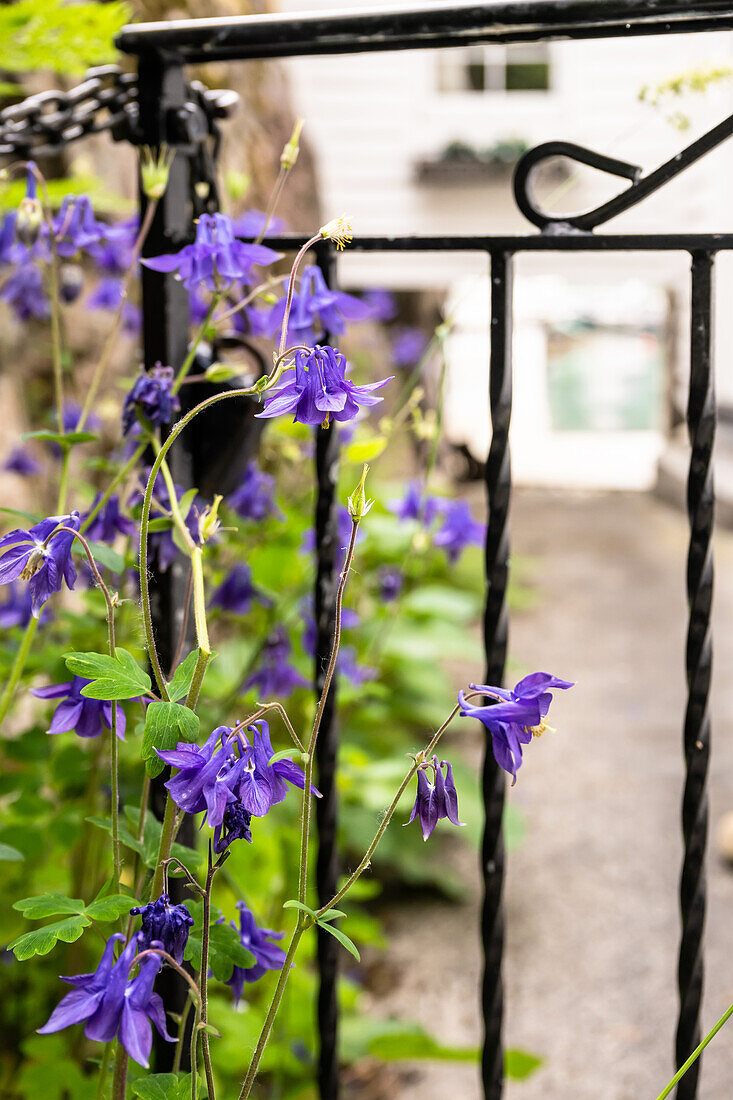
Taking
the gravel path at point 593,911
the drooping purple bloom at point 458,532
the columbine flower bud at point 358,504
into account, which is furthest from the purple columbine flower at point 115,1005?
the gravel path at point 593,911

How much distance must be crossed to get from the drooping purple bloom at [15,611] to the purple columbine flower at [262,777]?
1.01m

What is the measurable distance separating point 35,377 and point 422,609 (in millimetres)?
1343

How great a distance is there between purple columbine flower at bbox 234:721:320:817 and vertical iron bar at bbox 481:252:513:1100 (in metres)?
0.33

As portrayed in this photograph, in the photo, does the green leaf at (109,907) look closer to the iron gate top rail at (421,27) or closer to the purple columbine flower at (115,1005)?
the purple columbine flower at (115,1005)

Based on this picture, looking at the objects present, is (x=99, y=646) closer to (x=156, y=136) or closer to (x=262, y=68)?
(x=156, y=136)

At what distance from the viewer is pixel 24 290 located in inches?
63.1

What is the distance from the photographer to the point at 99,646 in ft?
4.87

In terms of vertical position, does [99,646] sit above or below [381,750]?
above

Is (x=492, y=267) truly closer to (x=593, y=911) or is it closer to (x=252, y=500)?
(x=252, y=500)

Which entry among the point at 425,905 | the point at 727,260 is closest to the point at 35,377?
the point at 425,905

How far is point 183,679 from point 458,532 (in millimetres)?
1157

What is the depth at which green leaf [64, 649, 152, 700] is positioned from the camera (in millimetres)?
635

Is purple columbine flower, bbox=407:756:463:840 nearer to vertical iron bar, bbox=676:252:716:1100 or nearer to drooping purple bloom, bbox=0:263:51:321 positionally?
vertical iron bar, bbox=676:252:716:1100

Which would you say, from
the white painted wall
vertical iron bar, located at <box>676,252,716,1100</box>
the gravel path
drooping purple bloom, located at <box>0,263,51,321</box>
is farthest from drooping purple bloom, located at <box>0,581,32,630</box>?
the white painted wall
